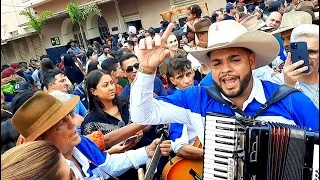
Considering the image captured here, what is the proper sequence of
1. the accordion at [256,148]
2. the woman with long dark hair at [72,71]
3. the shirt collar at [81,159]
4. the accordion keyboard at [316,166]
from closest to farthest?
1. the accordion keyboard at [316,166]
2. the accordion at [256,148]
3. the shirt collar at [81,159]
4. the woman with long dark hair at [72,71]

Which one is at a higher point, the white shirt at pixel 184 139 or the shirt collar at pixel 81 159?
the shirt collar at pixel 81 159

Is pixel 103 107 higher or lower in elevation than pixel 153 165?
higher

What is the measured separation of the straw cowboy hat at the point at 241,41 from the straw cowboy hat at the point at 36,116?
0.99 metres

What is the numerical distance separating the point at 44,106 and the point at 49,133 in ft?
0.54

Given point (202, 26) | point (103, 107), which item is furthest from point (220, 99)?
point (202, 26)

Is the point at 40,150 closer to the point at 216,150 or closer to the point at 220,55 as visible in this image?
the point at 216,150

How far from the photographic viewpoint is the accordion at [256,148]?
1.72m

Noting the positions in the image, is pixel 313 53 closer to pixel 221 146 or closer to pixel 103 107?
pixel 221 146

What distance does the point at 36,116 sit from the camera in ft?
6.43

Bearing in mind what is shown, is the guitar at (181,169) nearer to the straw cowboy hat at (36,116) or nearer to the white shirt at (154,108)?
the white shirt at (154,108)

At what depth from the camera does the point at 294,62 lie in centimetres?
230

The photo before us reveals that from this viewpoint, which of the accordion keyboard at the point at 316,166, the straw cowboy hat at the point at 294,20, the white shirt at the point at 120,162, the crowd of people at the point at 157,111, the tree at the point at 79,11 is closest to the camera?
the accordion keyboard at the point at 316,166

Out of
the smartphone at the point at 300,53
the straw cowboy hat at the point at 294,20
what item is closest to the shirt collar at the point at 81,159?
the smartphone at the point at 300,53

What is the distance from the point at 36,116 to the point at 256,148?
4.13ft
